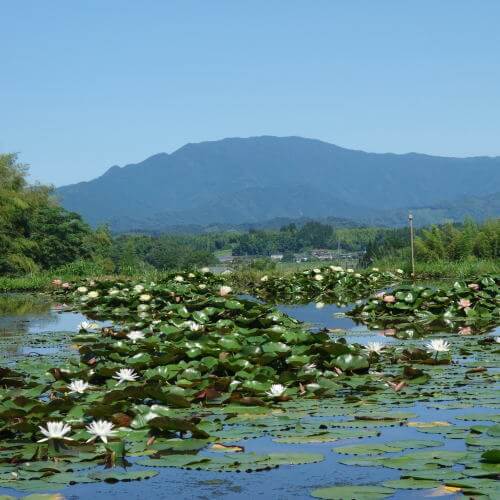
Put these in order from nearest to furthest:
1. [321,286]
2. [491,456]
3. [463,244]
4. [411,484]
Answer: [411,484], [491,456], [321,286], [463,244]

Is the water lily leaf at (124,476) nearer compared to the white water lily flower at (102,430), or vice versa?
the water lily leaf at (124,476)

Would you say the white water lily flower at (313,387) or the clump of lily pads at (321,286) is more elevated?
the white water lily flower at (313,387)

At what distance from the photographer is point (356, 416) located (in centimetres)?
495

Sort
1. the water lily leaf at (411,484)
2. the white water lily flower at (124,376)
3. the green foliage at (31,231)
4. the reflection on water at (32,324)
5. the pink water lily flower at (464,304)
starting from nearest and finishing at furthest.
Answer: the water lily leaf at (411,484) < the white water lily flower at (124,376) < the reflection on water at (32,324) < the pink water lily flower at (464,304) < the green foliage at (31,231)

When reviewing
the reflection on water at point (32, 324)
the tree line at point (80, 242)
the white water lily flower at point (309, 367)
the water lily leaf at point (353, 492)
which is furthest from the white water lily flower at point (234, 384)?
the tree line at point (80, 242)

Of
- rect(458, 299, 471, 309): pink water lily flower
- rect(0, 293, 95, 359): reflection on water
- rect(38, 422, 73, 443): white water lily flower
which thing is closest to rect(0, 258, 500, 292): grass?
rect(0, 293, 95, 359): reflection on water

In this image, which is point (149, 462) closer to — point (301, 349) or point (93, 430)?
point (93, 430)

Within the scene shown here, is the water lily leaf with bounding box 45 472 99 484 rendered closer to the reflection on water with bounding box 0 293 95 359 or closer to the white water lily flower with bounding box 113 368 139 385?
the white water lily flower with bounding box 113 368 139 385

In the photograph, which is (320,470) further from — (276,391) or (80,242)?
(80,242)

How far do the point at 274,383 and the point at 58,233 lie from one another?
28.7 meters

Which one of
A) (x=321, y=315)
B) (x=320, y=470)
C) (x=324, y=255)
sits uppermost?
(x=320, y=470)

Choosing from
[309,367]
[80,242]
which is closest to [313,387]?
[309,367]

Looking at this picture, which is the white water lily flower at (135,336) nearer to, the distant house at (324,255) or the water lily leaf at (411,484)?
the water lily leaf at (411,484)

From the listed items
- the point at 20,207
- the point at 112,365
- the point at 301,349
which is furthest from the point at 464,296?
the point at 20,207
